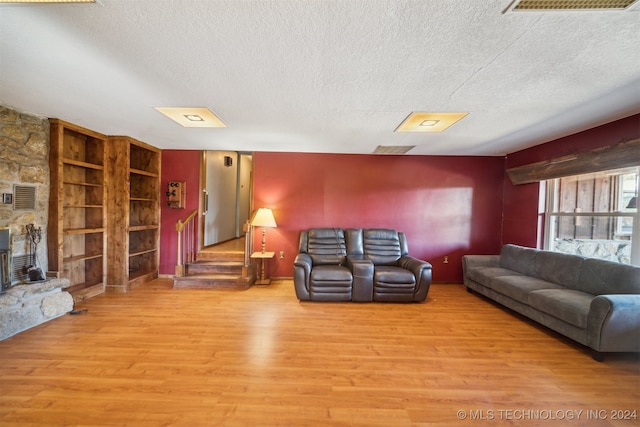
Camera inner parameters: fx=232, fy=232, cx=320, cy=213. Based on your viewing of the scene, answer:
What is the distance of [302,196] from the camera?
448cm

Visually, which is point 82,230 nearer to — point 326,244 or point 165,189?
point 165,189

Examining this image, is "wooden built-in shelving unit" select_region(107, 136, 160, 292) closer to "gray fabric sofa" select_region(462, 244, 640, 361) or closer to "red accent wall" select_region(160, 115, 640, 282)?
"red accent wall" select_region(160, 115, 640, 282)

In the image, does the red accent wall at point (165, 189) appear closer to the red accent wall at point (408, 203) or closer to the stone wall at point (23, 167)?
the red accent wall at point (408, 203)

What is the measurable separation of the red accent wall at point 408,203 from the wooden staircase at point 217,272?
0.60 metres

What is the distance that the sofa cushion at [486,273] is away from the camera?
342 cm

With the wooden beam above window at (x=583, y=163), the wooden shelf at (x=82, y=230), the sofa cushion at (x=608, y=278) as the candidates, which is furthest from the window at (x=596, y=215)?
the wooden shelf at (x=82, y=230)

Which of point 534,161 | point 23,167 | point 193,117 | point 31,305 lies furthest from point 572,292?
point 23,167

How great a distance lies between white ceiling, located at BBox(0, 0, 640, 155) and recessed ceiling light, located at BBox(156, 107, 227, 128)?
0.46 feet

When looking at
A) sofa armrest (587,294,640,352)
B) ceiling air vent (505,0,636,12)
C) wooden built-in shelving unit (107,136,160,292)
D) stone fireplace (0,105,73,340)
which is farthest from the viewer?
wooden built-in shelving unit (107,136,160,292)

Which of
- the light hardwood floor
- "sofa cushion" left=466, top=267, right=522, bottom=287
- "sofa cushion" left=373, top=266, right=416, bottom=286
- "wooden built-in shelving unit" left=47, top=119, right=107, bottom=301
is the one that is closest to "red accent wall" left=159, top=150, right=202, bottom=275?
"wooden built-in shelving unit" left=47, top=119, right=107, bottom=301

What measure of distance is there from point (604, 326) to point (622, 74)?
2.11m

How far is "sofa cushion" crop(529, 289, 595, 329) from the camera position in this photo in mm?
2236

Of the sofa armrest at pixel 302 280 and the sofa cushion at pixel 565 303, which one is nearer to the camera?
the sofa cushion at pixel 565 303

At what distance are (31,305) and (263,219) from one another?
2770 mm
